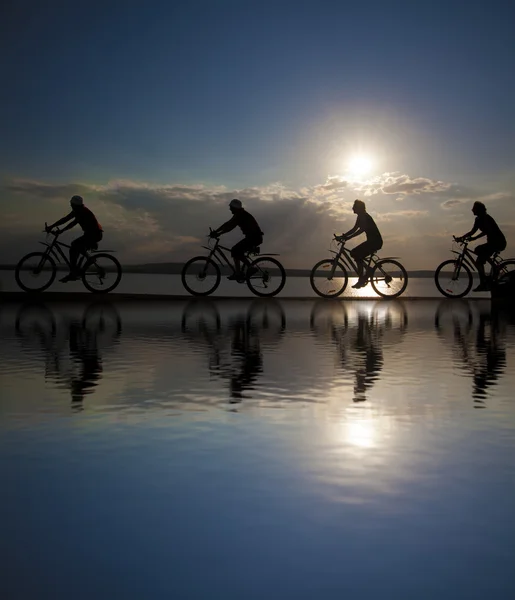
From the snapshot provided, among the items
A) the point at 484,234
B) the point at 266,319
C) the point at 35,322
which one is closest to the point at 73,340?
the point at 35,322

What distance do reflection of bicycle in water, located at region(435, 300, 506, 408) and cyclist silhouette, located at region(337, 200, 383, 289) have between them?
231 cm

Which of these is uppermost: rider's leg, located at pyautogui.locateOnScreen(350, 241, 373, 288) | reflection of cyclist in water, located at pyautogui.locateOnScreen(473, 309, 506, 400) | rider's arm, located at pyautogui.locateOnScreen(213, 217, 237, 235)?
rider's arm, located at pyautogui.locateOnScreen(213, 217, 237, 235)

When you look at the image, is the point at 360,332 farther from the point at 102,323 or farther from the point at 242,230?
the point at 242,230

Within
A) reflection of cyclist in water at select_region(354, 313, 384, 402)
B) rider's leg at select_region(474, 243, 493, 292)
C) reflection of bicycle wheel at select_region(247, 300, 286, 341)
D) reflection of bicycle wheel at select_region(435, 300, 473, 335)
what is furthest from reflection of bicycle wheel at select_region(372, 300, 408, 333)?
rider's leg at select_region(474, 243, 493, 292)

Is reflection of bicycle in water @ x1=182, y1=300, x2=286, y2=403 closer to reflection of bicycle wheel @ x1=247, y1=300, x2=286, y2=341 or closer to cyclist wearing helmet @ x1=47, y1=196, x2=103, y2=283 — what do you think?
reflection of bicycle wheel @ x1=247, y1=300, x2=286, y2=341

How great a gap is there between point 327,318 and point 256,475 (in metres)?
11.9

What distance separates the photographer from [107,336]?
12.5 m

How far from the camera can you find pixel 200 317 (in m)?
16.3

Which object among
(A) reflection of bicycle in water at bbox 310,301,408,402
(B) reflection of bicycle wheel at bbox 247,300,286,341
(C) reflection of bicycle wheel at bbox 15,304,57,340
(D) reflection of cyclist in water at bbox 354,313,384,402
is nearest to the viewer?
(D) reflection of cyclist in water at bbox 354,313,384,402

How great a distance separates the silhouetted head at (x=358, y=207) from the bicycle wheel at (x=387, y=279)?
1.35 m

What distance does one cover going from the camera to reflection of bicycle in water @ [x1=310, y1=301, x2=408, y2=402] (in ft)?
29.9

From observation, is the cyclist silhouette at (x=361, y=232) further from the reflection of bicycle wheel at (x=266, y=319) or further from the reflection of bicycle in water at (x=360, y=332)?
the reflection of bicycle wheel at (x=266, y=319)

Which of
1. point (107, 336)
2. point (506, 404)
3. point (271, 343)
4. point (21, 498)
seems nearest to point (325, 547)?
point (21, 498)

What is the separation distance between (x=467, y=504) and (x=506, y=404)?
2917mm
